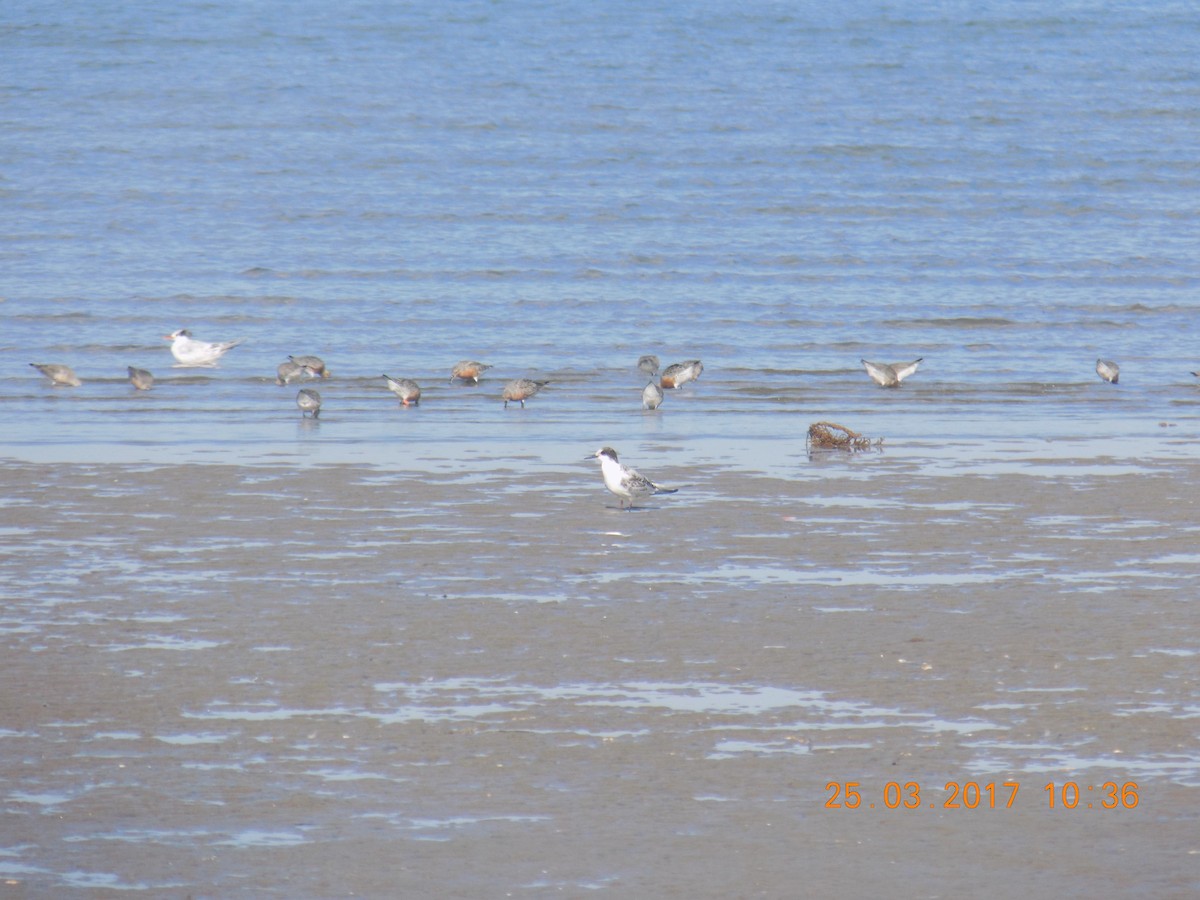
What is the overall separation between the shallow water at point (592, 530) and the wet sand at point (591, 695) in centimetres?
3

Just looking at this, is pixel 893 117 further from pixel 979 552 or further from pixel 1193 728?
pixel 1193 728

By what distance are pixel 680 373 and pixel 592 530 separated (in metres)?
9.22

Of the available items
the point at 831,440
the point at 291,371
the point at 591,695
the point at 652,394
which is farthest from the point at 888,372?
the point at 591,695

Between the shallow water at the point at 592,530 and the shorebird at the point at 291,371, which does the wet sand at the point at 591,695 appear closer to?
the shallow water at the point at 592,530

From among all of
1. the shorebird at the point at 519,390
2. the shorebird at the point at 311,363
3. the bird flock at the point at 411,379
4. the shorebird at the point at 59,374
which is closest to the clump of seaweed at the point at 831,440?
the bird flock at the point at 411,379

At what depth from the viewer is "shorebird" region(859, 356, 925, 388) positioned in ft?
69.2

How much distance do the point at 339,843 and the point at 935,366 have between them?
18.5 metres

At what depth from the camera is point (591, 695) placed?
→ 7.52 metres

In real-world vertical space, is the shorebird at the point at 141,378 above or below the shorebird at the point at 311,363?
below

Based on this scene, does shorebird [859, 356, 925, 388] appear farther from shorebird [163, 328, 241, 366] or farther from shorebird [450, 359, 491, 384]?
shorebird [163, 328, 241, 366]
